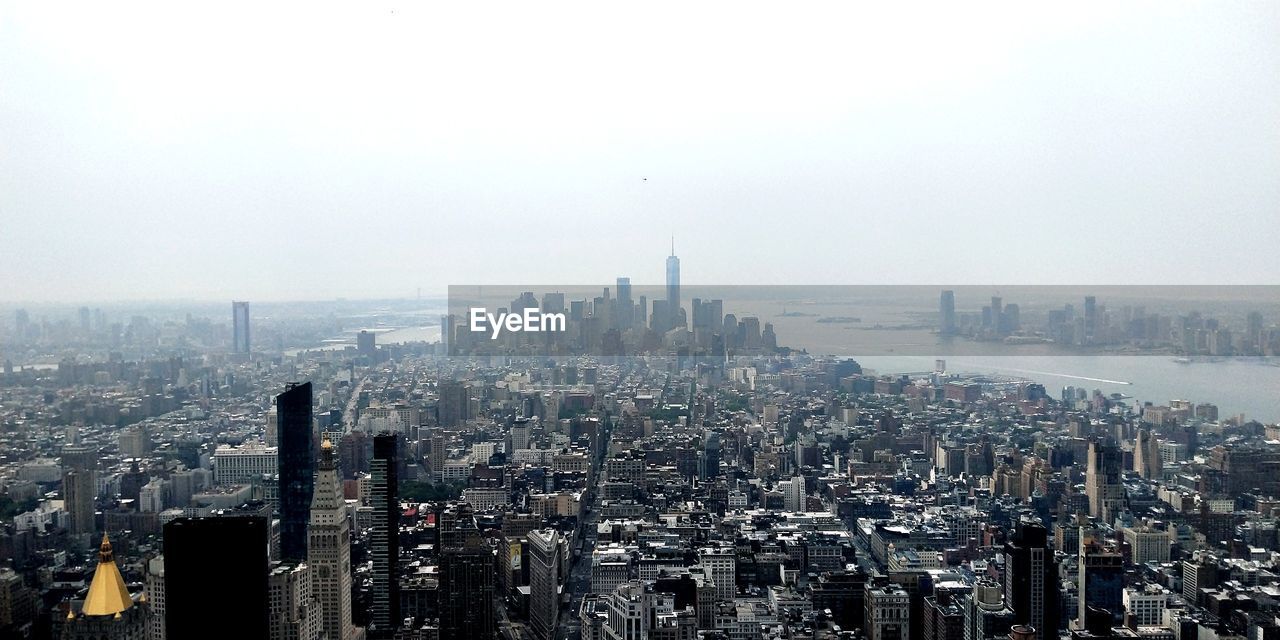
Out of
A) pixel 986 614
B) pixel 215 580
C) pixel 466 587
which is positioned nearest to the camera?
pixel 215 580

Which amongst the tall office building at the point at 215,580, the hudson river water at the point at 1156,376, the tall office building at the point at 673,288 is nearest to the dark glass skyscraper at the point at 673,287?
the tall office building at the point at 673,288

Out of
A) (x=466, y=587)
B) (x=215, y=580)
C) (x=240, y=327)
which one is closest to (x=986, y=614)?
(x=466, y=587)

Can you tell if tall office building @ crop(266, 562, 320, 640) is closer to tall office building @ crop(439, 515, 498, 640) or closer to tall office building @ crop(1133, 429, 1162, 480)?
tall office building @ crop(439, 515, 498, 640)

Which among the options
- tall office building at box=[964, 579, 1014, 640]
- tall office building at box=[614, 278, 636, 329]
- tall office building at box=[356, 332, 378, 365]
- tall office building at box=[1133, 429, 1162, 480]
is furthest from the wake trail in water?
tall office building at box=[356, 332, 378, 365]

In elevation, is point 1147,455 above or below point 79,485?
below

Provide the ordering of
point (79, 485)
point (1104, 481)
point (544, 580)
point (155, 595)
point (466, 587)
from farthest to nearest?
point (1104, 481)
point (544, 580)
point (466, 587)
point (79, 485)
point (155, 595)

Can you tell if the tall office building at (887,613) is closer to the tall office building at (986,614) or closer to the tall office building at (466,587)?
the tall office building at (986,614)

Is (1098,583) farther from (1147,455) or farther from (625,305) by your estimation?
(625,305)

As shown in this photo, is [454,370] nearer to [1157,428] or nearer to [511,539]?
A: [511,539]
